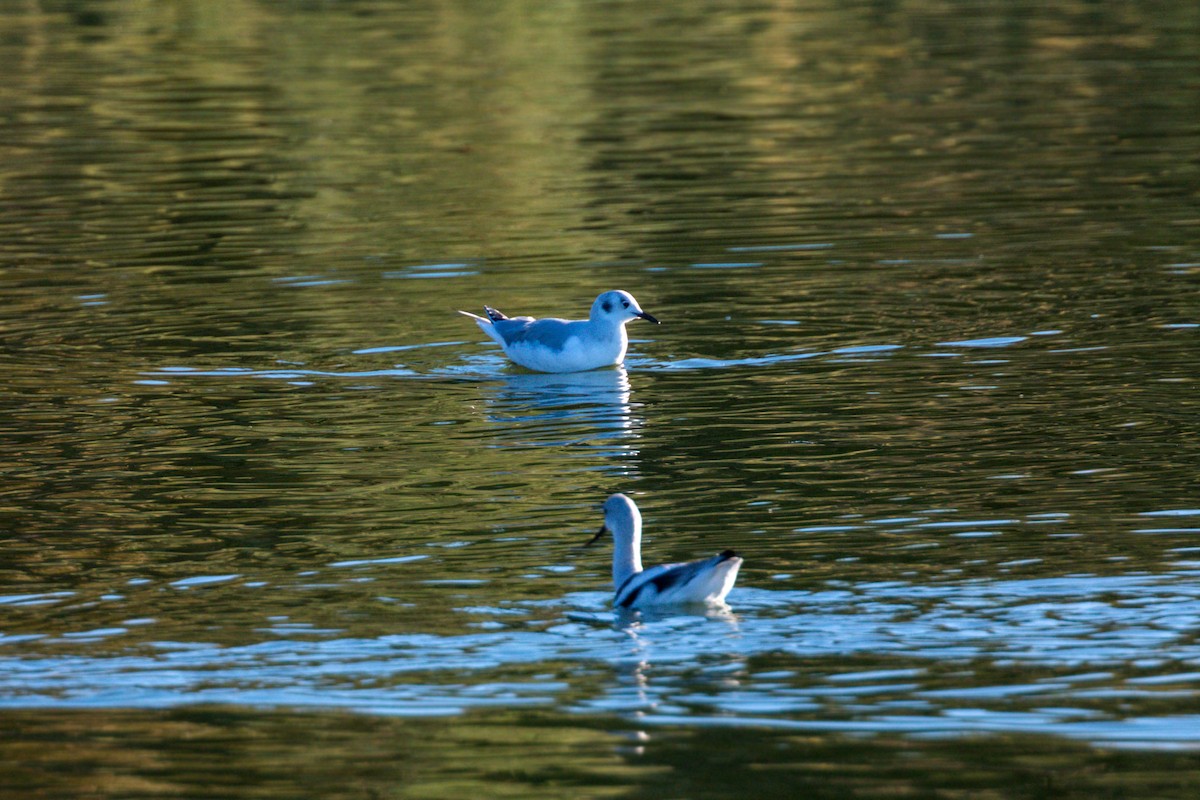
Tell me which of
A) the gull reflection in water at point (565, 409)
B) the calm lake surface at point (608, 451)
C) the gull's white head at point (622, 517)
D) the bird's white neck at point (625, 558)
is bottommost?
the gull reflection in water at point (565, 409)

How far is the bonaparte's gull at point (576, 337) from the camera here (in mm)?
18531

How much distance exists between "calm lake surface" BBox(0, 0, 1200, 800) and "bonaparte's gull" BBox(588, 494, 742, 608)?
190 mm

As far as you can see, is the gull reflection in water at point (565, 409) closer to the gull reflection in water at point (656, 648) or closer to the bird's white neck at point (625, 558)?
the bird's white neck at point (625, 558)

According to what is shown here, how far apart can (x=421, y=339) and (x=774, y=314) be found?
12.0 feet

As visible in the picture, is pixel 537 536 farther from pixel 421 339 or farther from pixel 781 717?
pixel 421 339

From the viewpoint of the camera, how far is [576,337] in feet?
61.0

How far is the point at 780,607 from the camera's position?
1084cm

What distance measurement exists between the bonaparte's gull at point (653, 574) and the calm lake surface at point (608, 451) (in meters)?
0.19

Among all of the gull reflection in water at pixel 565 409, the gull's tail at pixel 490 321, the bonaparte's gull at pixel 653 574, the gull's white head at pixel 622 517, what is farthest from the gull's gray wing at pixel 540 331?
the gull's white head at pixel 622 517

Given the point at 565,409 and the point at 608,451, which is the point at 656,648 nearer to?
the point at 608,451

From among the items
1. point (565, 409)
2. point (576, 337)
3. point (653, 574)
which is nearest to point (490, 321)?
point (576, 337)

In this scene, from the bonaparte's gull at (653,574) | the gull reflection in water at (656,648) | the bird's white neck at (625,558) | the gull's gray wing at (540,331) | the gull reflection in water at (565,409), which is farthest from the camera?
the gull's gray wing at (540,331)

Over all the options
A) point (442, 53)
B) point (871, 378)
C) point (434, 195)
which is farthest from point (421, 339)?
point (442, 53)

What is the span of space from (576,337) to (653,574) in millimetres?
7939
